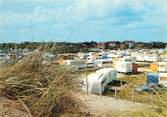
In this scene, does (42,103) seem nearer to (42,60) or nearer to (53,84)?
(53,84)

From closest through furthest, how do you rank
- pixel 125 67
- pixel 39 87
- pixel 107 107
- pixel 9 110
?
pixel 9 110, pixel 39 87, pixel 107 107, pixel 125 67

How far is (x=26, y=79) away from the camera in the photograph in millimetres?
5133

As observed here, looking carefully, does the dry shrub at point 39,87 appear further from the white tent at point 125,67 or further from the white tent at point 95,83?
the white tent at point 125,67

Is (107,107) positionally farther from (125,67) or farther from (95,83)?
(125,67)

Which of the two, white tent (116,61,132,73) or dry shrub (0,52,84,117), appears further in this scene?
white tent (116,61,132,73)

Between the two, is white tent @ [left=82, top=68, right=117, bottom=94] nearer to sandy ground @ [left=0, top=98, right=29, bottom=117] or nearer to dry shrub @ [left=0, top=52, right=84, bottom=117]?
dry shrub @ [left=0, top=52, right=84, bottom=117]

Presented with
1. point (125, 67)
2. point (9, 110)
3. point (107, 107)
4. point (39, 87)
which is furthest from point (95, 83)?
point (125, 67)

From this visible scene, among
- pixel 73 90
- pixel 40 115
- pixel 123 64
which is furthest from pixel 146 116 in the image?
pixel 123 64

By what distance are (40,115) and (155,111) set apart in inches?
64.3

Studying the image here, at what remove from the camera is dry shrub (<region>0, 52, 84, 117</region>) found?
5004 millimetres

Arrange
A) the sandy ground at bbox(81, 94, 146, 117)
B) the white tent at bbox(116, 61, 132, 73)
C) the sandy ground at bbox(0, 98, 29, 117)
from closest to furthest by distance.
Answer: the sandy ground at bbox(81, 94, 146, 117), the sandy ground at bbox(0, 98, 29, 117), the white tent at bbox(116, 61, 132, 73)

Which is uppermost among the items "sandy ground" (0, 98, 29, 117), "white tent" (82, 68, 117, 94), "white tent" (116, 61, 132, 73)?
"sandy ground" (0, 98, 29, 117)

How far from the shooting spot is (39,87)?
514 cm

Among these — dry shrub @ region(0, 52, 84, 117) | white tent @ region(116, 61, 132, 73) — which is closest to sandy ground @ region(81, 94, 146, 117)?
dry shrub @ region(0, 52, 84, 117)
